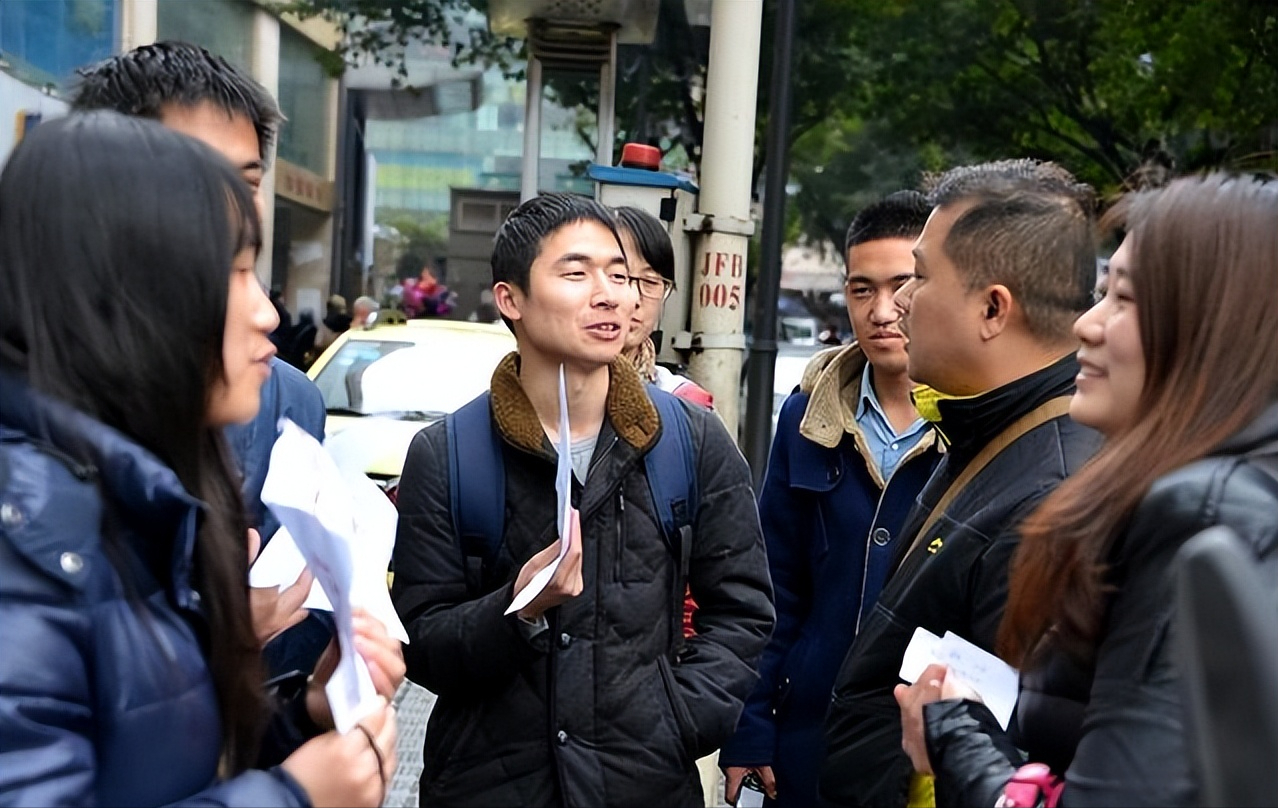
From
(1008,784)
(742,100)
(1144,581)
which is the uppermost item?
(742,100)

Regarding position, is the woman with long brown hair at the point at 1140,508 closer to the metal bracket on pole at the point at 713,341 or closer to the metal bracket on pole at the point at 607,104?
the metal bracket on pole at the point at 713,341

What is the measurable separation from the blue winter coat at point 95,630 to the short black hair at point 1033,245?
5.11 ft

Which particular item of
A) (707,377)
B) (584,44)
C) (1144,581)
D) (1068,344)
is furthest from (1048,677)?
(584,44)

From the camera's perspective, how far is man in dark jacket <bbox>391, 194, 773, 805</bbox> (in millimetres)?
2621

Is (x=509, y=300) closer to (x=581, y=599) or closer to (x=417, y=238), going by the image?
(x=581, y=599)

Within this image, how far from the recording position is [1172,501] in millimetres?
1491

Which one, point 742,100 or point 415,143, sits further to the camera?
point 415,143

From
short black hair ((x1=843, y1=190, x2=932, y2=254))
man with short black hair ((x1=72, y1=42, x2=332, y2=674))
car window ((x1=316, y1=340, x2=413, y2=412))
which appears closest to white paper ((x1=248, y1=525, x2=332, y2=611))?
man with short black hair ((x1=72, y1=42, x2=332, y2=674))

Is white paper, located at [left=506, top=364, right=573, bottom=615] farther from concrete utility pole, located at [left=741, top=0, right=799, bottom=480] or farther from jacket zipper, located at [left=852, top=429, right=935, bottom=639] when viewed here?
concrete utility pole, located at [left=741, top=0, right=799, bottom=480]

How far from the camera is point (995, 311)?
8.09 feet

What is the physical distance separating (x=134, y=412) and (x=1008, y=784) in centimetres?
114

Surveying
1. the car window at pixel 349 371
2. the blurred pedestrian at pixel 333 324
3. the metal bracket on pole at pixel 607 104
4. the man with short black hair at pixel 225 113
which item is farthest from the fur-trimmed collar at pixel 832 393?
the blurred pedestrian at pixel 333 324

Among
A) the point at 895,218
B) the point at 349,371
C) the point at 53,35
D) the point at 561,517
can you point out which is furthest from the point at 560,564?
the point at 53,35

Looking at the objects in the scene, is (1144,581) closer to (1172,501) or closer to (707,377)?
(1172,501)
